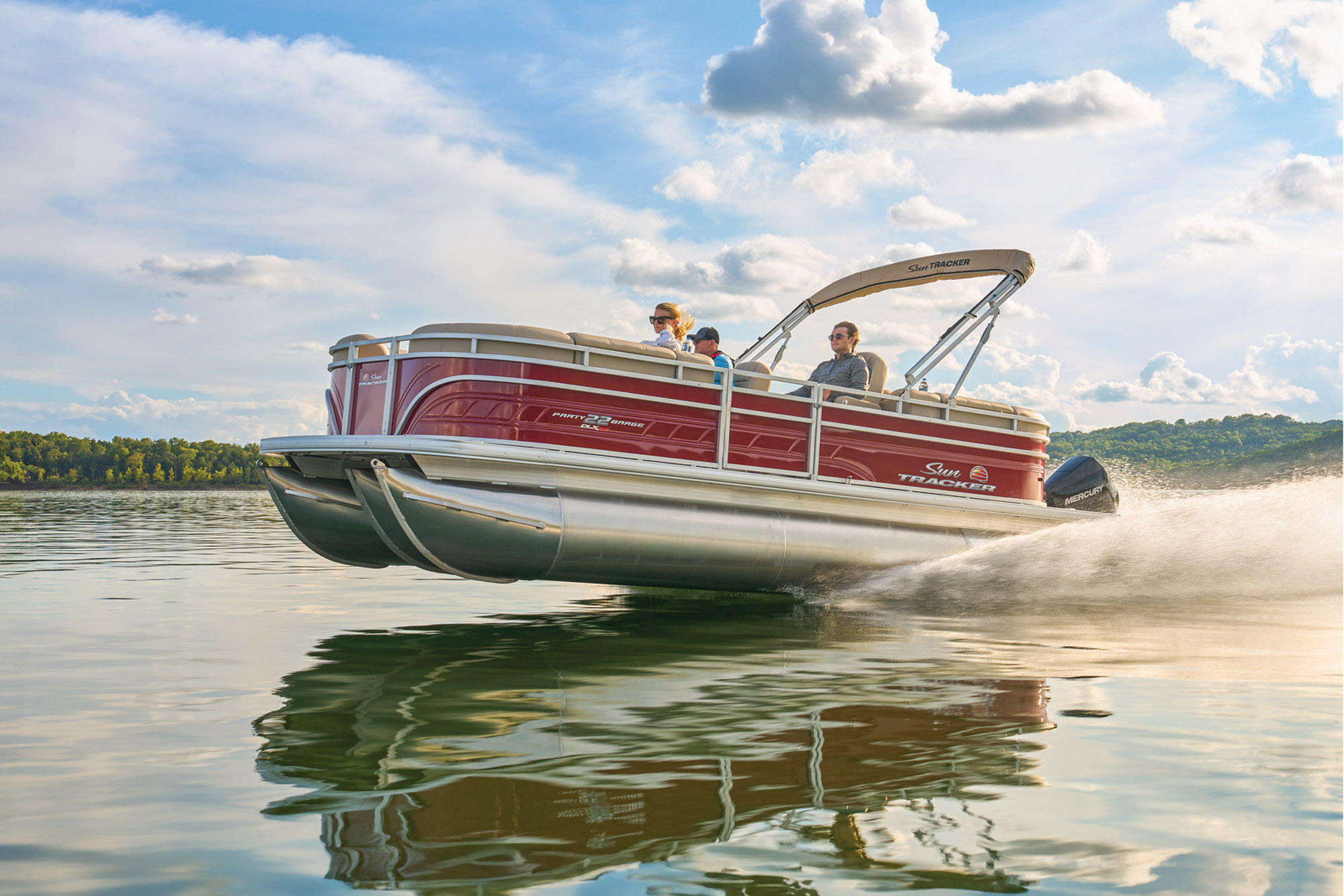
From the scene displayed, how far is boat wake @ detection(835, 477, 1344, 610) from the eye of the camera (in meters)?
8.27

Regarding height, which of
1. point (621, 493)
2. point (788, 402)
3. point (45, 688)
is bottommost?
point (45, 688)

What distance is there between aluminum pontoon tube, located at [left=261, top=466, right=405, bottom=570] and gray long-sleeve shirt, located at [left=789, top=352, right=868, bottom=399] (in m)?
3.49

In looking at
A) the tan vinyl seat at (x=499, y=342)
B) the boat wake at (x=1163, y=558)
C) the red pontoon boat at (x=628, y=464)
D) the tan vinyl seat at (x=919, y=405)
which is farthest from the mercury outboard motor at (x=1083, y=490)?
the tan vinyl seat at (x=499, y=342)

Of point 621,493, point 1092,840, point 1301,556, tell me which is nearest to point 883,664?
point 621,493

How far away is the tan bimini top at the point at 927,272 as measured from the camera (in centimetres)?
866

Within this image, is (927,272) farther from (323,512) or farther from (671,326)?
(323,512)

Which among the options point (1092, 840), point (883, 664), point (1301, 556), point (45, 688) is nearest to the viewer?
point (1092, 840)

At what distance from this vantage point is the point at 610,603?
8812 mm

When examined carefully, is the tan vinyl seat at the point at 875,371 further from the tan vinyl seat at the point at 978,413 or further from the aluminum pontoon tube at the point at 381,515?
the aluminum pontoon tube at the point at 381,515

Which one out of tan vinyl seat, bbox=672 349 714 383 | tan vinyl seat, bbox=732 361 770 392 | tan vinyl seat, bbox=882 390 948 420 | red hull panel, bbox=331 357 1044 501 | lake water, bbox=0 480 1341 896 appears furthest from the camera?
tan vinyl seat, bbox=882 390 948 420

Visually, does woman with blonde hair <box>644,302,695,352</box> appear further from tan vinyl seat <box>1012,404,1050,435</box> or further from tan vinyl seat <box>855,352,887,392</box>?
tan vinyl seat <box>1012,404,1050,435</box>

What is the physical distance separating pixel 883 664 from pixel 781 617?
2220 millimetres

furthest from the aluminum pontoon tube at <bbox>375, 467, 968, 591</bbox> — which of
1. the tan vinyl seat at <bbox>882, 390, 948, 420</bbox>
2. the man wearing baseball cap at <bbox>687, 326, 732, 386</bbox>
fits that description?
the man wearing baseball cap at <bbox>687, 326, 732, 386</bbox>

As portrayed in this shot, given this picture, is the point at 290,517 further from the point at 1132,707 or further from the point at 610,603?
the point at 1132,707
